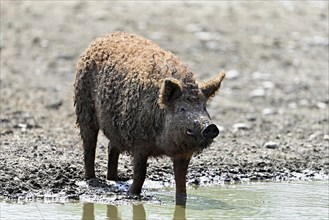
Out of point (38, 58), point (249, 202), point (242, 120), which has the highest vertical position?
point (38, 58)

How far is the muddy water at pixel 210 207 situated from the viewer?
8.84 meters

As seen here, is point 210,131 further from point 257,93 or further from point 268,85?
point 268,85

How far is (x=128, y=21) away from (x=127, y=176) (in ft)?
29.5

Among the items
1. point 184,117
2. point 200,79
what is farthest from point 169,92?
point 200,79

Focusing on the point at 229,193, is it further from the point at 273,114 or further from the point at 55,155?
the point at 273,114

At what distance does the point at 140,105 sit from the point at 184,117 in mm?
526

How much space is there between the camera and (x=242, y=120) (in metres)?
14.1

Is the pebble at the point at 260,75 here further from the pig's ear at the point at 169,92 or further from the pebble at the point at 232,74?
the pig's ear at the point at 169,92

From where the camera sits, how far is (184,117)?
29.5 ft

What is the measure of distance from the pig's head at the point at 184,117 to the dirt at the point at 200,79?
37.4 inches

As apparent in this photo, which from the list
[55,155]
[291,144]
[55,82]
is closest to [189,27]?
[55,82]

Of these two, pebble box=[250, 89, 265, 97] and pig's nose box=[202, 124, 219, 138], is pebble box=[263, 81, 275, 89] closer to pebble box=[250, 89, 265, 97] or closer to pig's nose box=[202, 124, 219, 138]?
pebble box=[250, 89, 265, 97]

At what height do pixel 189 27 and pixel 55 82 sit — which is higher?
pixel 189 27

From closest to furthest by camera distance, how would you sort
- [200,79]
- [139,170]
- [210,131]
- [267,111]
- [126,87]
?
[210,131] < [139,170] < [126,87] < [267,111] < [200,79]
